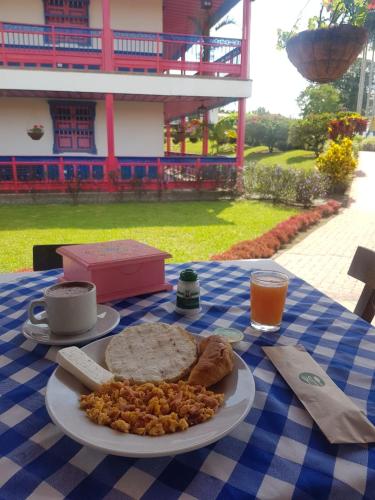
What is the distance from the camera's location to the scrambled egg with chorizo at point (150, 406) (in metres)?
0.64

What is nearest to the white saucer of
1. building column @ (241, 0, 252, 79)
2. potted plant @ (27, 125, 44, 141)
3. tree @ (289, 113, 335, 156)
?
building column @ (241, 0, 252, 79)

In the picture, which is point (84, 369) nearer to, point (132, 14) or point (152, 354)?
point (152, 354)

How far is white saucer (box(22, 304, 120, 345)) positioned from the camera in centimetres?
101

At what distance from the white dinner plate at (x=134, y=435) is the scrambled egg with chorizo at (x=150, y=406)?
0.01 meters

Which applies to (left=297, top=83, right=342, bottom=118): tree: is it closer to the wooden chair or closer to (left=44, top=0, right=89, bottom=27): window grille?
(left=44, top=0, right=89, bottom=27): window grille

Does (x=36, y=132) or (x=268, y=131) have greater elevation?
(x=268, y=131)

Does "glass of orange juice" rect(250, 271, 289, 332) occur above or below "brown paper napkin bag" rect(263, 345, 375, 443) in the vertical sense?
above

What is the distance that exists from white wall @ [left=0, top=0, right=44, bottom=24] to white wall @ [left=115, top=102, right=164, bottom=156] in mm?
2957

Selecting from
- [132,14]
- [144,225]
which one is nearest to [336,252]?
[144,225]

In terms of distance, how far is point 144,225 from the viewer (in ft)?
22.3

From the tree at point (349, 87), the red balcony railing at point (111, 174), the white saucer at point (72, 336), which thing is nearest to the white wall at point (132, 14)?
the red balcony railing at point (111, 174)

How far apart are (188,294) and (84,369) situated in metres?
0.52

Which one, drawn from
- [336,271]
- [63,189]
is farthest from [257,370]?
[63,189]

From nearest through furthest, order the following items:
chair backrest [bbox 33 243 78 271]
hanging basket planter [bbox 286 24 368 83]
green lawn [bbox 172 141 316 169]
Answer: chair backrest [bbox 33 243 78 271] < hanging basket planter [bbox 286 24 368 83] < green lawn [bbox 172 141 316 169]
